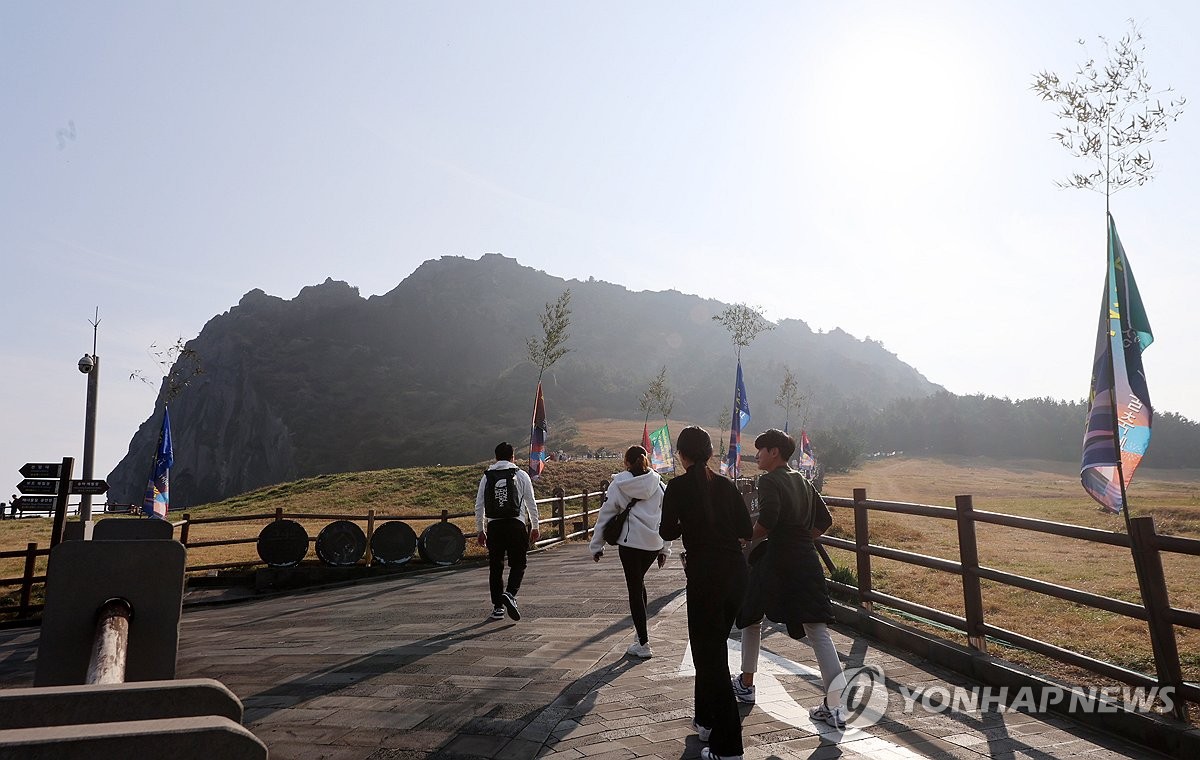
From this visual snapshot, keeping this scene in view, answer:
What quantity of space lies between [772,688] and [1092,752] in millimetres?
2013

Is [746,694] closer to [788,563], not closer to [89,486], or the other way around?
[788,563]

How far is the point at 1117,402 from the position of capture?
6.38 metres

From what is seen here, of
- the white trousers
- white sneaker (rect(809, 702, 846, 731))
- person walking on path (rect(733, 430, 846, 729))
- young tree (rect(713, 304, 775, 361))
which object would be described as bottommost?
white sneaker (rect(809, 702, 846, 731))

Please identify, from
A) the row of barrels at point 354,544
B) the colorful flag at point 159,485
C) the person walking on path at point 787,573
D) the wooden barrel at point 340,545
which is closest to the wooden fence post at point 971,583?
the person walking on path at point 787,573

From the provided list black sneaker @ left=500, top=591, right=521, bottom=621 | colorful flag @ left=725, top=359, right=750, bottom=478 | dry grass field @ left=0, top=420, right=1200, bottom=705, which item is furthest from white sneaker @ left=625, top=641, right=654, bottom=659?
colorful flag @ left=725, top=359, right=750, bottom=478

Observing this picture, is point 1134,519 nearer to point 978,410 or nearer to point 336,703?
point 336,703

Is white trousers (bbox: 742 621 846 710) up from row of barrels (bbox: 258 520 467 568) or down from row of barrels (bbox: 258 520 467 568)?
up

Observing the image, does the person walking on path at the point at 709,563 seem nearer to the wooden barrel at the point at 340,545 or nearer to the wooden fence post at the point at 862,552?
the wooden fence post at the point at 862,552

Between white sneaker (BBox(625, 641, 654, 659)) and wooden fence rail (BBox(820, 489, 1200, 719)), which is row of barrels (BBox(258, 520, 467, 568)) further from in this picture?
wooden fence rail (BBox(820, 489, 1200, 719))

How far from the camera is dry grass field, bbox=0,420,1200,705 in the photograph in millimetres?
9570

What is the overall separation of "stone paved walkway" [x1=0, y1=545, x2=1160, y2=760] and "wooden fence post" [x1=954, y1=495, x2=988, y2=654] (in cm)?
48

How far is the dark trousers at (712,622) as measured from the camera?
13.6ft

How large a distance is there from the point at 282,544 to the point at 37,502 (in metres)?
4.12

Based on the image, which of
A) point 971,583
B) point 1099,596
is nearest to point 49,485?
point 971,583
